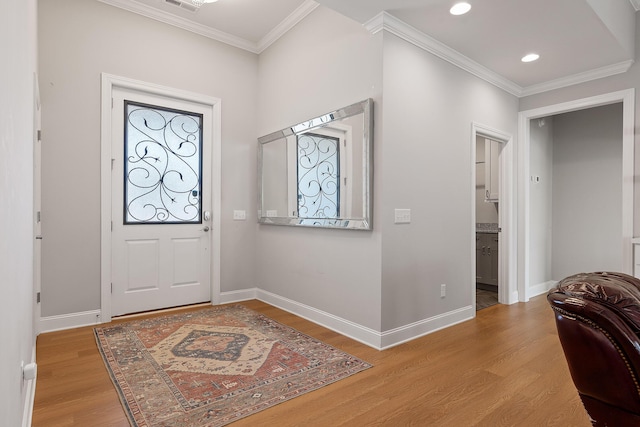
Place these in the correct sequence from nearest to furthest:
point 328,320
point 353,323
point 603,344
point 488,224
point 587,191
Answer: point 603,344
point 353,323
point 328,320
point 587,191
point 488,224

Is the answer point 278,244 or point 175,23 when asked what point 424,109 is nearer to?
point 278,244

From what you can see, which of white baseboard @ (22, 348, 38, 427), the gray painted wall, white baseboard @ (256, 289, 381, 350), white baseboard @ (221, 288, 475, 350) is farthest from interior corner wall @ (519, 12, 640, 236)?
white baseboard @ (22, 348, 38, 427)

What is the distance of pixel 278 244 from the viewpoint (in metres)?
4.10

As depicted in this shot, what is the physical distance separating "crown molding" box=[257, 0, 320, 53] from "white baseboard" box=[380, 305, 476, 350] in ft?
10.7

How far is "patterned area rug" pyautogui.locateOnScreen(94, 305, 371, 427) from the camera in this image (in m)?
1.95

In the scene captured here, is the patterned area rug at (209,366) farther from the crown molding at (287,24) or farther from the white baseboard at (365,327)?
the crown molding at (287,24)

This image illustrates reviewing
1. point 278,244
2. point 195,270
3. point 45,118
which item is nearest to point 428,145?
point 278,244

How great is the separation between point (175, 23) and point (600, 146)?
5.63m

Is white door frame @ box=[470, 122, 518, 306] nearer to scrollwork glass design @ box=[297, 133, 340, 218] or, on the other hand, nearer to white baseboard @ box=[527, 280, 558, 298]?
white baseboard @ box=[527, 280, 558, 298]

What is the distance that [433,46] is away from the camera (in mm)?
3250

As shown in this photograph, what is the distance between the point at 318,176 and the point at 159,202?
179cm

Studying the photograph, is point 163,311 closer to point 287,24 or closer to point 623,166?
point 287,24

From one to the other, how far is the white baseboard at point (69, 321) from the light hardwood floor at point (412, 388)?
3.9 inches

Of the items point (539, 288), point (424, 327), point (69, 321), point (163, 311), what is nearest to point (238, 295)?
point (163, 311)
